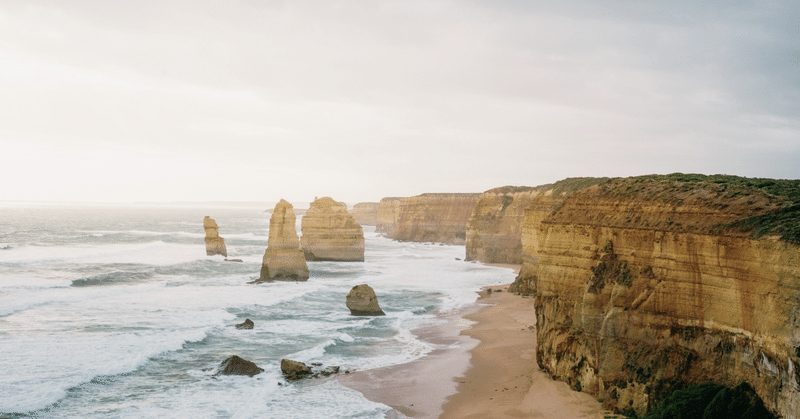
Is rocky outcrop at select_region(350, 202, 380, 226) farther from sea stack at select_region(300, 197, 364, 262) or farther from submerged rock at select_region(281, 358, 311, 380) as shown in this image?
submerged rock at select_region(281, 358, 311, 380)

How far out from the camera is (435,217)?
9919 cm

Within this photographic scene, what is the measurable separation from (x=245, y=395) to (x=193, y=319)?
13716 mm

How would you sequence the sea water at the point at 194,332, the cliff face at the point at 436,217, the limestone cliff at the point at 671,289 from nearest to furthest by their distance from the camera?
the limestone cliff at the point at 671,289
the sea water at the point at 194,332
the cliff face at the point at 436,217

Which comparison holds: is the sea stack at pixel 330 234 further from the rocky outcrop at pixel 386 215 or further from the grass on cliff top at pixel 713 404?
the rocky outcrop at pixel 386 215

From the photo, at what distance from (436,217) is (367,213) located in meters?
62.3

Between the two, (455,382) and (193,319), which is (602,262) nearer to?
(455,382)

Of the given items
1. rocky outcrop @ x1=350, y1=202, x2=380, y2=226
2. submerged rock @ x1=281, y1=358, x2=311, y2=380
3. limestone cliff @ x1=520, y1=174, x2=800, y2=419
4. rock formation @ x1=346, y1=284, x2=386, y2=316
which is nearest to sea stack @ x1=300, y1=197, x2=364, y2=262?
rock formation @ x1=346, y1=284, x2=386, y2=316

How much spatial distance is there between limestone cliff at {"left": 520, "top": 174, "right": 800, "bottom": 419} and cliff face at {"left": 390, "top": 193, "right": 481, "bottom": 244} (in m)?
74.6

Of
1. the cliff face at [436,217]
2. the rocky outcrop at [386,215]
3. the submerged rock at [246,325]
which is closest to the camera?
the submerged rock at [246,325]

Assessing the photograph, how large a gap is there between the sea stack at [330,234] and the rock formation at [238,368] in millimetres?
36691

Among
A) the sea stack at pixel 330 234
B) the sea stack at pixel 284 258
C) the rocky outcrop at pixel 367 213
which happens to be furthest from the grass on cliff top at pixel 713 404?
the rocky outcrop at pixel 367 213

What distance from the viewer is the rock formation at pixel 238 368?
70.6ft

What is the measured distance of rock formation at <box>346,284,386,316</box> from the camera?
33.3m

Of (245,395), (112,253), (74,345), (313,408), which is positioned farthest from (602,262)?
(112,253)
